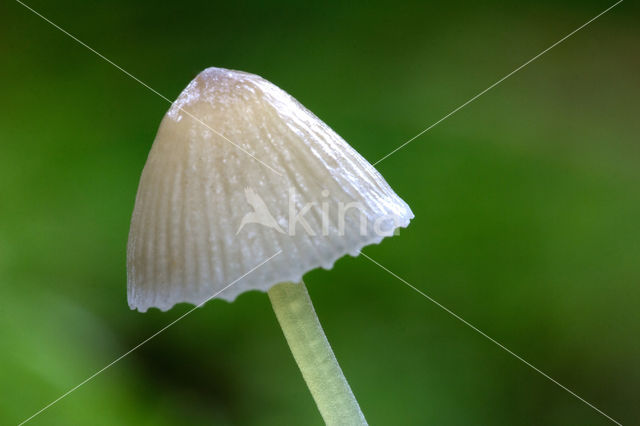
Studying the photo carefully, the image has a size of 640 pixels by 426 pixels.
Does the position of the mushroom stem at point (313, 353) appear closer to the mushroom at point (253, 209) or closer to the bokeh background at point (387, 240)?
the mushroom at point (253, 209)

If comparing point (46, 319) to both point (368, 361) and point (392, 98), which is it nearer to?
point (368, 361)

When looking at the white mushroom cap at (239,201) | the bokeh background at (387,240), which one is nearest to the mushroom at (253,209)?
the white mushroom cap at (239,201)

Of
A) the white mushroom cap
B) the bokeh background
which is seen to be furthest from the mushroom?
the bokeh background

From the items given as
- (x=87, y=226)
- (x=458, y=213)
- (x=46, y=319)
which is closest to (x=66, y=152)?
(x=87, y=226)

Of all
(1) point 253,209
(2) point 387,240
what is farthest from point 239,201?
(2) point 387,240

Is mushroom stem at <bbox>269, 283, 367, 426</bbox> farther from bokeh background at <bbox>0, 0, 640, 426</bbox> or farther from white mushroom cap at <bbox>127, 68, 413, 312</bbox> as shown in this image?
bokeh background at <bbox>0, 0, 640, 426</bbox>

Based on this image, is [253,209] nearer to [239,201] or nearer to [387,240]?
[239,201]
